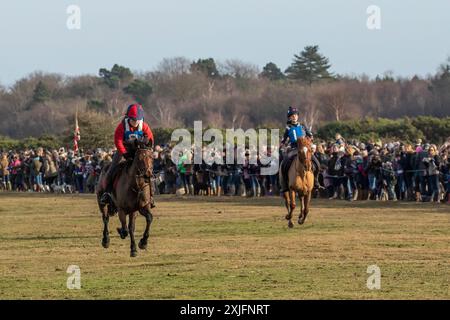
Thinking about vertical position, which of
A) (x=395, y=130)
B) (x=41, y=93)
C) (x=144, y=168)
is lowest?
(x=144, y=168)

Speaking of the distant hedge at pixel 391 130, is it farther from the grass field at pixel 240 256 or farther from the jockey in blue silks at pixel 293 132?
the jockey in blue silks at pixel 293 132

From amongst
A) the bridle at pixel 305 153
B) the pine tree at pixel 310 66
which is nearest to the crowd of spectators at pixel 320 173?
the bridle at pixel 305 153

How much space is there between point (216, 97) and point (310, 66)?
37.1ft

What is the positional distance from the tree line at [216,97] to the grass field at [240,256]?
34.4 metres

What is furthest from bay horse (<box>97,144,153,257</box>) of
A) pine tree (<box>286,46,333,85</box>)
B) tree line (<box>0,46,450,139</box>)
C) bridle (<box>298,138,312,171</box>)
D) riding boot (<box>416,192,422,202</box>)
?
pine tree (<box>286,46,333,85</box>)

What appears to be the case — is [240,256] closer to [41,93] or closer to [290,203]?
[290,203]

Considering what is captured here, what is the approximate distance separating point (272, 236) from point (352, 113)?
63.0 metres

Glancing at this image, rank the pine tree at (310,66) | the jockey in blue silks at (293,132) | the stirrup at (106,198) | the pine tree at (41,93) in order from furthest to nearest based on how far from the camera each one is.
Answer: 1. the pine tree at (41,93)
2. the pine tree at (310,66)
3. the jockey in blue silks at (293,132)
4. the stirrup at (106,198)

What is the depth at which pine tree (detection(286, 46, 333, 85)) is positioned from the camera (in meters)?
114

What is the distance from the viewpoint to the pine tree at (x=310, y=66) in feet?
374

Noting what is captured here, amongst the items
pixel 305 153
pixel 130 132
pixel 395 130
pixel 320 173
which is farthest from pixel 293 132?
pixel 395 130

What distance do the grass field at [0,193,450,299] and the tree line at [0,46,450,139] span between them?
113ft

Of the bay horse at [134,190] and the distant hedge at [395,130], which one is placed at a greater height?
the distant hedge at [395,130]

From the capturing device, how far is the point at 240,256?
21.0 meters
